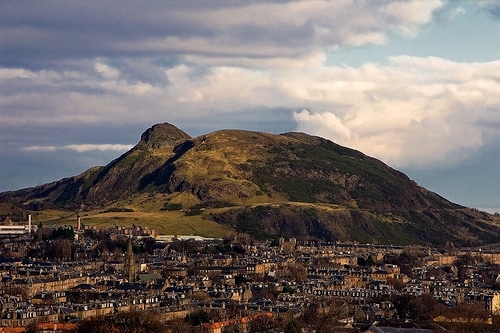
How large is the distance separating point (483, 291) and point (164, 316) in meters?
49.6

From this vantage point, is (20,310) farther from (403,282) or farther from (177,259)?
(177,259)

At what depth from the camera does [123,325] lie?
87875 mm

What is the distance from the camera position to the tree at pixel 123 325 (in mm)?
87000

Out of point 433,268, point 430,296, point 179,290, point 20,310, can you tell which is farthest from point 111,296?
point 433,268

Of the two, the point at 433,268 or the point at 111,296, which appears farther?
the point at 433,268

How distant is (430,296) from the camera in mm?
128875

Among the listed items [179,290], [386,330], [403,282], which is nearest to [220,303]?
[179,290]

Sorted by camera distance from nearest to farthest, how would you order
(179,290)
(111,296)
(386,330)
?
(386,330)
(111,296)
(179,290)

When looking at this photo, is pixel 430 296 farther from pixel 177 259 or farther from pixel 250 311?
pixel 177 259

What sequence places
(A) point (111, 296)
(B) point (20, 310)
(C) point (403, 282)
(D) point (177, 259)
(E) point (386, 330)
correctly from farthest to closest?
(D) point (177, 259), (C) point (403, 282), (A) point (111, 296), (B) point (20, 310), (E) point (386, 330)

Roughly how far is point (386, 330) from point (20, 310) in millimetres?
33996

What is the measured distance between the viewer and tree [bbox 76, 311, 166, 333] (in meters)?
87.0

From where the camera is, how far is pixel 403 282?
16212 centimetres

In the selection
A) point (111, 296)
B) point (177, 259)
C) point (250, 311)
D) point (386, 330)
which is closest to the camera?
point (386, 330)
